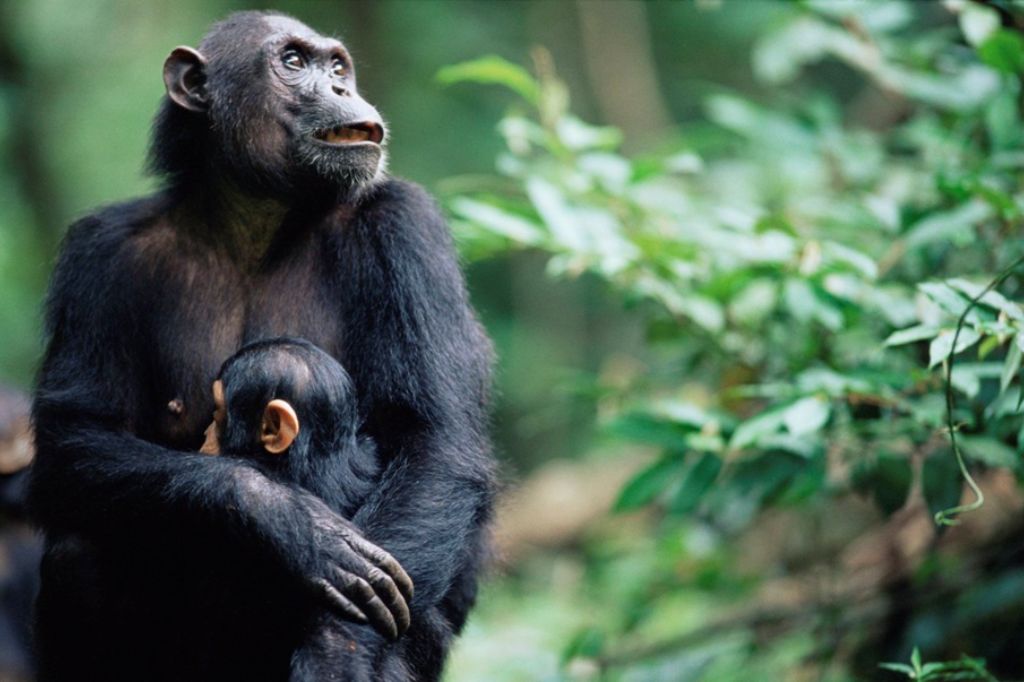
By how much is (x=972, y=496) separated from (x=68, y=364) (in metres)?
3.86

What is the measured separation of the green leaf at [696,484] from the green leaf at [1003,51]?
1.78 m

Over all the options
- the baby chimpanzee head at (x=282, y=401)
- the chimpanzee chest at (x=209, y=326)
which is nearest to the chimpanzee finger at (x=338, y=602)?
the baby chimpanzee head at (x=282, y=401)

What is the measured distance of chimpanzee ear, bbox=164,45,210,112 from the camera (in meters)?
4.32

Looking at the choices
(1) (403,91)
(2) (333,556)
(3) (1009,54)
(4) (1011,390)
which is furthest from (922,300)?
(1) (403,91)

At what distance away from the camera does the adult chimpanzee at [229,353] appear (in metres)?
3.76

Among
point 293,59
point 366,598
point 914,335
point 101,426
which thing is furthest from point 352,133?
point 914,335

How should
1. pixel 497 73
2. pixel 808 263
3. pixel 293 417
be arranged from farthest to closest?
pixel 497 73
pixel 808 263
pixel 293 417

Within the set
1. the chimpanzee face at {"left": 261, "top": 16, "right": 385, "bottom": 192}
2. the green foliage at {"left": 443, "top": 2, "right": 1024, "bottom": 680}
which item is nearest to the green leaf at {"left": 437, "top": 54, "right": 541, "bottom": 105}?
the green foliage at {"left": 443, "top": 2, "right": 1024, "bottom": 680}

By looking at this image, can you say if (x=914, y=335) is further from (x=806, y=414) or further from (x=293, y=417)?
(x=293, y=417)

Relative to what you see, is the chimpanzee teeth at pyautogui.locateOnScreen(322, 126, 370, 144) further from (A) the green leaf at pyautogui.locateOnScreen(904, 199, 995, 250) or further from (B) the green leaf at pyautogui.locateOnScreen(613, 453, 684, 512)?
(A) the green leaf at pyautogui.locateOnScreen(904, 199, 995, 250)

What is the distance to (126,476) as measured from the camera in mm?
3836

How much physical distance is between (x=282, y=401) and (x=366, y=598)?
2.06ft

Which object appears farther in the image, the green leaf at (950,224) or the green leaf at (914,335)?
the green leaf at (950,224)

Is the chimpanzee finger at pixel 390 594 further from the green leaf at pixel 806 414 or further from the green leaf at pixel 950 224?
the green leaf at pixel 950 224
